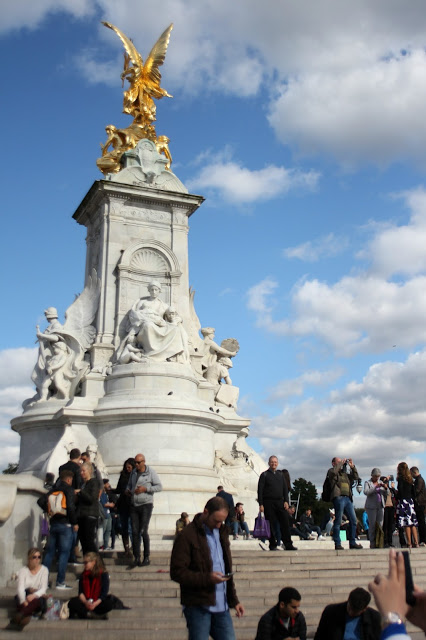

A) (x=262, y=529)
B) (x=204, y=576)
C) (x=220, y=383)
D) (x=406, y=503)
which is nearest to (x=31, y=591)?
(x=204, y=576)

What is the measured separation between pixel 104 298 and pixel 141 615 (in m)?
14.5

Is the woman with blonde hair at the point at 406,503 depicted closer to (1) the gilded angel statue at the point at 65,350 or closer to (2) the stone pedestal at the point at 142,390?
(2) the stone pedestal at the point at 142,390

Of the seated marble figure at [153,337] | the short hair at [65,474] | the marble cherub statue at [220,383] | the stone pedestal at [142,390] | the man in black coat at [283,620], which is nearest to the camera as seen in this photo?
the man in black coat at [283,620]

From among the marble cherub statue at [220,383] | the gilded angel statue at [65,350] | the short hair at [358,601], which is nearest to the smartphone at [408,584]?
the short hair at [358,601]

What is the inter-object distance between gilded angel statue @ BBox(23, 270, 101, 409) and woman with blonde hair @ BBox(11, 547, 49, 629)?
40.3ft

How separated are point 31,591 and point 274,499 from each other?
4.94 metres

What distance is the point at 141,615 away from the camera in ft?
29.2

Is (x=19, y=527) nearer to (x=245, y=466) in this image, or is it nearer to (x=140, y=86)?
(x=245, y=466)

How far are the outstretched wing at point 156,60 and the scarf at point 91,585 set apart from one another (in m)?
20.9

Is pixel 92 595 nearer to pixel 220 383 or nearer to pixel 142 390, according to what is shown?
pixel 142 390

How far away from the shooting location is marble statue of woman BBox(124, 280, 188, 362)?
20.5m

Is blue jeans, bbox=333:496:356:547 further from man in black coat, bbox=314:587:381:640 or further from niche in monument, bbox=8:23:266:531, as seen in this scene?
man in black coat, bbox=314:587:381:640

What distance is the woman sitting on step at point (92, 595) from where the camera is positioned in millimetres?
8477

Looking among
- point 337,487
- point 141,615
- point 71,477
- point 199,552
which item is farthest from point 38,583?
point 337,487
